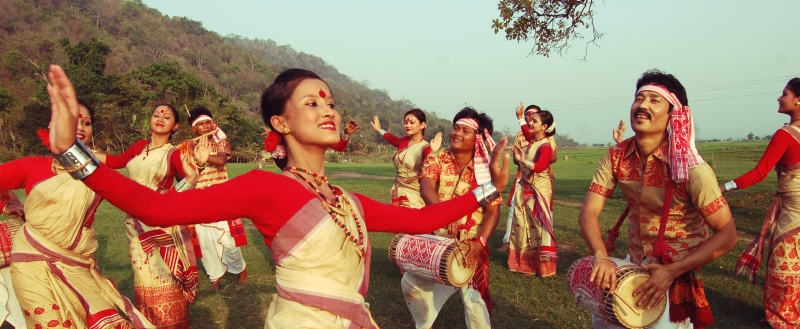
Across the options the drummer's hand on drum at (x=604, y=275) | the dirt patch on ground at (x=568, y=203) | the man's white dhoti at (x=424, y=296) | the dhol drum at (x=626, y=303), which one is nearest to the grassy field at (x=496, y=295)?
the man's white dhoti at (x=424, y=296)

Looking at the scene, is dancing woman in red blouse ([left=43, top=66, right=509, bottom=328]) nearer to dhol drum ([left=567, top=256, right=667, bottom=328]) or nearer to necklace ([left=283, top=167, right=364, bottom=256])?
necklace ([left=283, top=167, right=364, bottom=256])

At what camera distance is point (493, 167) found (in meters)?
3.64

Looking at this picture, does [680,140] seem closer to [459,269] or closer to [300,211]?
[459,269]

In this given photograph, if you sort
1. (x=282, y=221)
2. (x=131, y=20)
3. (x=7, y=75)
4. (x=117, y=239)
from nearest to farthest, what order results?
(x=282, y=221)
(x=117, y=239)
(x=7, y=75)
(x=131, y=20)

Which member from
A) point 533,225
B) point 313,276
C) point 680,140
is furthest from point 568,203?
point 313,276

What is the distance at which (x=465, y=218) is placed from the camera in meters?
5.27

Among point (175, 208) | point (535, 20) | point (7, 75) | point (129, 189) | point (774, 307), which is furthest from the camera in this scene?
point (7, 75)

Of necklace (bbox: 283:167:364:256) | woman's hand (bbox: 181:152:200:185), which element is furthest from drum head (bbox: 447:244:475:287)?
woman's hand (bbox: 181:152:200:185)

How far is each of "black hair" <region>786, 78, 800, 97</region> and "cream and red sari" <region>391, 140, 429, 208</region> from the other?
13.4ft

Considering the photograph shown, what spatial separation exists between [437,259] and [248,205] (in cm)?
239

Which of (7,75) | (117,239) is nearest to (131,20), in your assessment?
(7,75)

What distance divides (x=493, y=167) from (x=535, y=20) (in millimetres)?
10706

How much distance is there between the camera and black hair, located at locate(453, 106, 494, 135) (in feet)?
18.1

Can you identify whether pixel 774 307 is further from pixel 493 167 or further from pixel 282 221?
pixel 282 221
